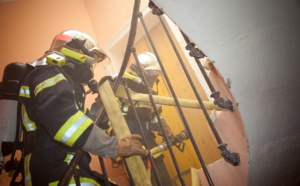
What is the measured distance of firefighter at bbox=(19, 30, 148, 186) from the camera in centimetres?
113

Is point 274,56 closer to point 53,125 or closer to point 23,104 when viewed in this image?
point 53,125

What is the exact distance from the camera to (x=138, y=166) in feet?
3.97

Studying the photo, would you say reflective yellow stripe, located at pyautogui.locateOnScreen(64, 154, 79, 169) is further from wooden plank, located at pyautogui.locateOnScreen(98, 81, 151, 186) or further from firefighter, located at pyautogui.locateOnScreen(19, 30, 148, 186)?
wooden plank, located at pyautogui.locateOnScreen(98, 81, 151, 186)

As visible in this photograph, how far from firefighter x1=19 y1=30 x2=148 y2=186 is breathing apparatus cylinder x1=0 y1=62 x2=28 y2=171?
98mm

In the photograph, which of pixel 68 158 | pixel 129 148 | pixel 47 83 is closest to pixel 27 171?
pixel 68 158

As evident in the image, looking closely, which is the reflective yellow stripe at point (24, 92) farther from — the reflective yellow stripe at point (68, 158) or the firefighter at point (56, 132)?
the reflective yellow stripe at point (68, 158)

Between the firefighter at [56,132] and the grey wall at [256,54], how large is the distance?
730 millimetres

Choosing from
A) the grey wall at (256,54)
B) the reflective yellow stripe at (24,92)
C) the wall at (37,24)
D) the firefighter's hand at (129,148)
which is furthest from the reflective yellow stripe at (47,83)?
the wall at (37,24)

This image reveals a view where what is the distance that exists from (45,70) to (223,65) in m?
1.19

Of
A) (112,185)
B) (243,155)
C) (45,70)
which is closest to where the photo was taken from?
(243,155)

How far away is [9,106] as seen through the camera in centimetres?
147

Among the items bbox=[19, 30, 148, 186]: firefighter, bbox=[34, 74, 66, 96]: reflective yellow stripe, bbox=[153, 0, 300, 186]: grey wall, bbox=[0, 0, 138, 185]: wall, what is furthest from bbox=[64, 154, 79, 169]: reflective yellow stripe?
bbox=[0, 0, 138, 185]: wall

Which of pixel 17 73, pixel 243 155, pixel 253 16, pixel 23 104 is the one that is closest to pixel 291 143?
pixel 243 155

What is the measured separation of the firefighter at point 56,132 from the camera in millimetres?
1131
